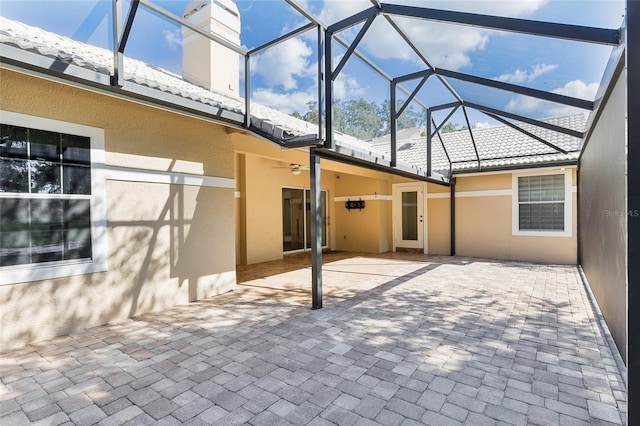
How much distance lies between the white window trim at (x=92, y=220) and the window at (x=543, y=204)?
9.75 m

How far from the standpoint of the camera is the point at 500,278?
701cm

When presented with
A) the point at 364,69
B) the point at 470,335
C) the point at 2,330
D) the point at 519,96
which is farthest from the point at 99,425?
the point at 519,96

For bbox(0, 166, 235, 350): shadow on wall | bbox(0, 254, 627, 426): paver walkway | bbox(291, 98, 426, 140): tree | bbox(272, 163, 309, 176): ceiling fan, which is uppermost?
bbox(291, 98, 426, 140): tree

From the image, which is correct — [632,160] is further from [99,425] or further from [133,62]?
[133,62]

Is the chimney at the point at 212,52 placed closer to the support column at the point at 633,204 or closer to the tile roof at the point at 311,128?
the tile roof at the point at 311,128

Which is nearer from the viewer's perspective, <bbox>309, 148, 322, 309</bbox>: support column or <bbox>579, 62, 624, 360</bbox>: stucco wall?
<bbox>579, 62, 624, 360</bbox>: stucco wall

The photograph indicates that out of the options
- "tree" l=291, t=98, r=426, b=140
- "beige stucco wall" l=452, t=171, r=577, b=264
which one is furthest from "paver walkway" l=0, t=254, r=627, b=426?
"beige stucco wall" l=452, t=171, r=577, b=264

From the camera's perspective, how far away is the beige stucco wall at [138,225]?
3664 millimetres

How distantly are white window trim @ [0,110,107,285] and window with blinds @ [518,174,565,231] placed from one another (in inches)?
388

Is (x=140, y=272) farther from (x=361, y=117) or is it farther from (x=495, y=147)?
(x=495, y=147)

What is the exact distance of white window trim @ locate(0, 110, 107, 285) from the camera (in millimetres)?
3531

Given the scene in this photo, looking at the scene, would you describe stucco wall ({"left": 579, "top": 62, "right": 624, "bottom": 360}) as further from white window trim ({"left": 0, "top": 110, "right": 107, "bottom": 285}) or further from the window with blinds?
white window trim ({"left": 0, "top": 110, "right": 107, "bottom": 285})

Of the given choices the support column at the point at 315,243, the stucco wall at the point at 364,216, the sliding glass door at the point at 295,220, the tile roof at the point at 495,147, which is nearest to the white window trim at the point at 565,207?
the tile roof at the point at 495,147

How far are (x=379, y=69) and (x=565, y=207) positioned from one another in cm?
640
